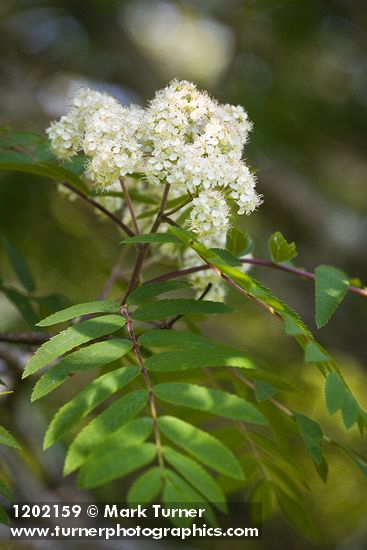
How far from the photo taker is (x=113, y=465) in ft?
3.65

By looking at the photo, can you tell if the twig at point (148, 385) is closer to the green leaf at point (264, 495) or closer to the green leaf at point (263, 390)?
the green leaf at point (263, 390)

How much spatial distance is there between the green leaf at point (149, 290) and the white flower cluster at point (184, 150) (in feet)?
0.49

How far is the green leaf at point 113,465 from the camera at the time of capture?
43.1 inches

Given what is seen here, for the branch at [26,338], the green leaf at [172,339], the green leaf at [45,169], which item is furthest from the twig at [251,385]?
the green leaf at [45,169]

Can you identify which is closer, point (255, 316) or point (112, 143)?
point (112, 143)

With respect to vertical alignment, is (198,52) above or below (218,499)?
above

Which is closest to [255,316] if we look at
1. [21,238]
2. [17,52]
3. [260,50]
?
[21,238]

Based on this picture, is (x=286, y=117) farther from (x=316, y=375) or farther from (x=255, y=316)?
(x=316, y=375)

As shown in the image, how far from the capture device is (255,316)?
4.94 metres

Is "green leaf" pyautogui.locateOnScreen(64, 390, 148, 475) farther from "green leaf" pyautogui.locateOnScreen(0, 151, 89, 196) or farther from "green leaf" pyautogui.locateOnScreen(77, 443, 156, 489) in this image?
"green leaf" pyautogui.locateOnScreen(0, 151, 89, 196)

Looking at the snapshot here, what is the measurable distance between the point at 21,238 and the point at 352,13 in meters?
2.89

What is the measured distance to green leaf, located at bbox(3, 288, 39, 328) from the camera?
2076mm

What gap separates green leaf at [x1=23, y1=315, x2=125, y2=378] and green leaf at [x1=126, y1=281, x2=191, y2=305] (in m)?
0.12

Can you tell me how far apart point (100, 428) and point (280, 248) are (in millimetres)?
709
